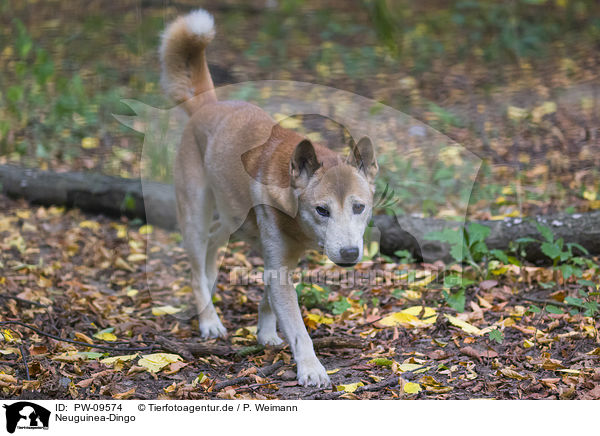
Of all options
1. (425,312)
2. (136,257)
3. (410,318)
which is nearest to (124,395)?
(410,318)

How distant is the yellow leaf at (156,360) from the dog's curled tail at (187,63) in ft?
5.24

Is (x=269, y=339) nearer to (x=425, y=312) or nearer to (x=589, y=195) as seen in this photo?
(x=425, y=312)

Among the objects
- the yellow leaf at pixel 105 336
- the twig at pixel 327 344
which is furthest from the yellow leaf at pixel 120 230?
the twig at pixel 327 344

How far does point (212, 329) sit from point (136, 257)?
4.98 feet

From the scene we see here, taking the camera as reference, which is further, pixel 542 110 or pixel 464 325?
pixel 542 110

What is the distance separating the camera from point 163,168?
464 centimetres

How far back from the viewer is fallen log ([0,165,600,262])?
15.9ft

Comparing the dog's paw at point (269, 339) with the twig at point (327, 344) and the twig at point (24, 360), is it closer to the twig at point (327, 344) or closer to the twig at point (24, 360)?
the twig at point (327, 344)

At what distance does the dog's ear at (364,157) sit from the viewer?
11.1 feet

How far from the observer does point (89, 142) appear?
21.5ft

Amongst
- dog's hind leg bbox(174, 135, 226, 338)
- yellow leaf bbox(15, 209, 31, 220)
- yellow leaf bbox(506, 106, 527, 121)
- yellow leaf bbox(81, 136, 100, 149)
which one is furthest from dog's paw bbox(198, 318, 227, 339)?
yellow leaf bbox(506, 106, 527, 121)
